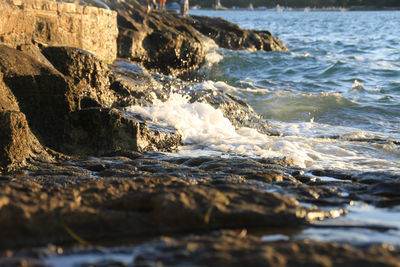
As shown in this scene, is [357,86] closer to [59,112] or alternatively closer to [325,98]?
[325,98]

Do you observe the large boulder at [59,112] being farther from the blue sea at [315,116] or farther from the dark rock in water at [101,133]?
the blue sea at [315,116]

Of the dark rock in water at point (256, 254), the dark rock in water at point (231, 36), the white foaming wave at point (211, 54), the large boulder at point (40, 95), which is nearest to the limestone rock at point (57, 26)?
the large boulder at point (40, 95)

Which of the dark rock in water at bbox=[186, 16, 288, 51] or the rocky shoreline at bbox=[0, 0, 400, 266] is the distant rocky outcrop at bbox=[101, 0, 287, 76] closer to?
the dark rock in water at bbox=[186, 16, 288, 51]

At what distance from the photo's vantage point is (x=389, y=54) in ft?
73.3

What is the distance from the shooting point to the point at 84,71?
7227 mm

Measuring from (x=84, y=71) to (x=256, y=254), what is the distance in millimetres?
5460

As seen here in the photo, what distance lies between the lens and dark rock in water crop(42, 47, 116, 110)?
6527 mm

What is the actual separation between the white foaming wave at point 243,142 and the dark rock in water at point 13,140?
2649 mm

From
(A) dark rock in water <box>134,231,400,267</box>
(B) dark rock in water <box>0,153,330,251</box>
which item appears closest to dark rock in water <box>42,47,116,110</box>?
(B) dark rock in water <box>0,153,330,251</box>

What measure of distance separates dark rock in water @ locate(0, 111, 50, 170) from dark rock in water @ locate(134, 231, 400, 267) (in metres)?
2.68

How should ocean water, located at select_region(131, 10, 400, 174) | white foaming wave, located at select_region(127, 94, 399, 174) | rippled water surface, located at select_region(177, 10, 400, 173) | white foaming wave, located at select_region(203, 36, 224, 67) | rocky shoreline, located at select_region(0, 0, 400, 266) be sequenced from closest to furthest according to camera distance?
1. rocky shoreline, located at select_region(0, 0, 400, 266)
2. white foaming wave, located at select_region(127, 94, 399, 174)
3. ocean water, located at select_region(131, 10, 400, 174)
4. rippled water surface, located at select_region(177, 10, 400, 173)
5. white foaming wave, located at select_region(203, 36, 224, 67)

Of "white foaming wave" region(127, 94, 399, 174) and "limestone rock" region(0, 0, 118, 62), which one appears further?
"white foaming wave" region(127, 94, 399, 174)

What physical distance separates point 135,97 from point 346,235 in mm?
5748

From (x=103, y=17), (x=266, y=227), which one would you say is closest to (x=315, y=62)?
(x=103, y=17)
